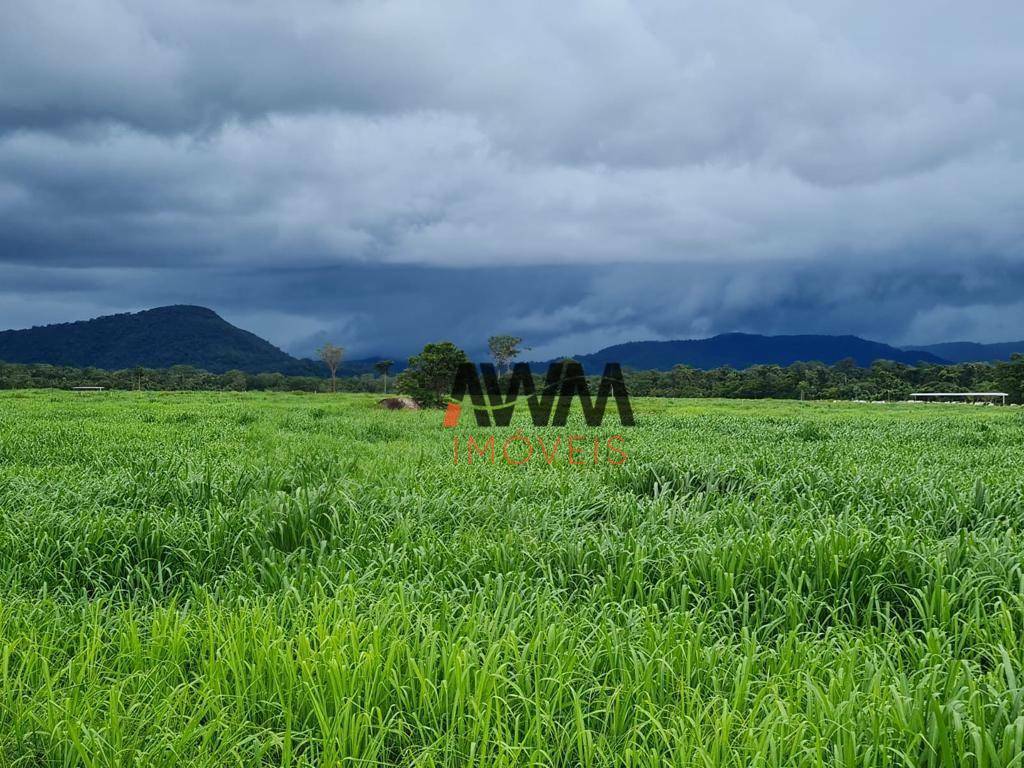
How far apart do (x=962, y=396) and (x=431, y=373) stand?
76397 millimetres

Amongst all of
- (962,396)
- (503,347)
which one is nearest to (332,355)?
(503,347)

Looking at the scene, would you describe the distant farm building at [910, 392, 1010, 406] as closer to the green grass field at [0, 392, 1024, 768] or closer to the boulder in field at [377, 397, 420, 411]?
the boulder in field at [377, 397, 420, 411]

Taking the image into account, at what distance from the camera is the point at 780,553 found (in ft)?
14.1

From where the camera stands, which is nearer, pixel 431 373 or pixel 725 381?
pixel 431 373

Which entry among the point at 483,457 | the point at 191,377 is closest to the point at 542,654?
the point at 483,457

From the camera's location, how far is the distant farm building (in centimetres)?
7645

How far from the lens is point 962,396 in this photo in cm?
8294

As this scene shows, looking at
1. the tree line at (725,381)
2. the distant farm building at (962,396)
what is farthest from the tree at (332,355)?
the distant farm building at (962,396)

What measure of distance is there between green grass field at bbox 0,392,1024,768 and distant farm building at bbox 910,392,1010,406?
82863 mm

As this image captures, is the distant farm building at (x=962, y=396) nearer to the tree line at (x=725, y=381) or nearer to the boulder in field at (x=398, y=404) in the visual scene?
the tree line at (x=725, y=381)

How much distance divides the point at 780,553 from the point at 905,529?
1.32 meters

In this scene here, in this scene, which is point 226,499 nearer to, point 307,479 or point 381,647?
point 307,479

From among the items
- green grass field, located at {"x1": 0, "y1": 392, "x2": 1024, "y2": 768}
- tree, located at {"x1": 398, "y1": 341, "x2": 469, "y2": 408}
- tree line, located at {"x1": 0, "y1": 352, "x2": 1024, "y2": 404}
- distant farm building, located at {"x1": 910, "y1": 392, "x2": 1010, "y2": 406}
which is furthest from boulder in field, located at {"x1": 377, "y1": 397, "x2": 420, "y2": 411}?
distant farm building, located at {"x1": 910, "y1": 392, "x2": 1010, "y2": 406}

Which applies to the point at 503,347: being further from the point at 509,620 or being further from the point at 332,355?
the point at 509,620
